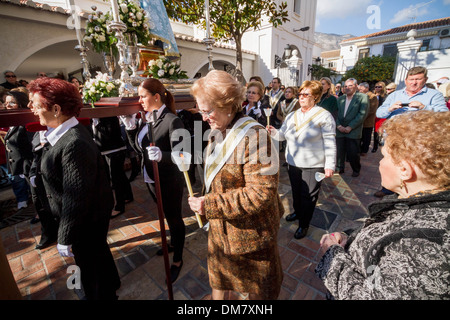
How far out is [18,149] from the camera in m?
3.63

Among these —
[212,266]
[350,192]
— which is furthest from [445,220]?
[350,192]

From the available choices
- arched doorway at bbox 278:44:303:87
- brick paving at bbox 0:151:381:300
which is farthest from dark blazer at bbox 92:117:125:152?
arched doorway at bbox 278:44:303:87

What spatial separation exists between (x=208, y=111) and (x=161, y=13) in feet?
10.0

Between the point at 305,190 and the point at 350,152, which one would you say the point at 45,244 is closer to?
the point at 305,190

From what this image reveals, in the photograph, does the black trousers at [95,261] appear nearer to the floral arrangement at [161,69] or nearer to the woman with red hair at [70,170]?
the woman with red hair at [70,170]

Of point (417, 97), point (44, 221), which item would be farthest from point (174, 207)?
point (417, 97)

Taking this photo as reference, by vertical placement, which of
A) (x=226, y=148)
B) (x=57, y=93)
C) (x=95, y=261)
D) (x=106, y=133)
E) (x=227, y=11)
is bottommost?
(x=95, y=261)

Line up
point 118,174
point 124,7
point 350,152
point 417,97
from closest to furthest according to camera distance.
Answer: point 124,7 → point 417,97 → point 118,174 → point 350,152

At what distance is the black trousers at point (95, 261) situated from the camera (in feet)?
6.20

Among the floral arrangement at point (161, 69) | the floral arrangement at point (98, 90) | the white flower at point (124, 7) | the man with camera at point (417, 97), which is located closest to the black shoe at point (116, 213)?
the floral arrangement at point (98, 90)

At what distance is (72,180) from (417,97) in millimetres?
4998

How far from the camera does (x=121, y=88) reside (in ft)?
7.91

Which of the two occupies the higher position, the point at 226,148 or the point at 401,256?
the point at 226,148

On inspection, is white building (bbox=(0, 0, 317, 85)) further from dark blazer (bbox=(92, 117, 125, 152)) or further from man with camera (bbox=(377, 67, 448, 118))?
man with camera (bbox=(377, 67, 448, 118))
